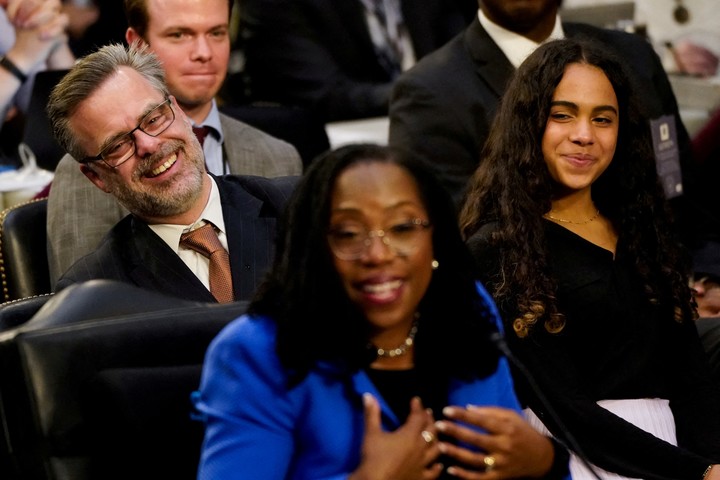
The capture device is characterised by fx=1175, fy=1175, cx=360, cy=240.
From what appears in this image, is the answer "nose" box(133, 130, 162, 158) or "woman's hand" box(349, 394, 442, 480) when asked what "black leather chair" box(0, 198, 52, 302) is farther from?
"woman's hand" box(349, 394, 442, 480)

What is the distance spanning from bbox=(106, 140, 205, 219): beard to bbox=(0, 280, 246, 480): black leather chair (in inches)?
26.2

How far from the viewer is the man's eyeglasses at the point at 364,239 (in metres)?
1.51

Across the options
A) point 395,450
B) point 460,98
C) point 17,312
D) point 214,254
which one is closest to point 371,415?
point 395,450

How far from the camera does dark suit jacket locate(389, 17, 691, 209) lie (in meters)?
2.85

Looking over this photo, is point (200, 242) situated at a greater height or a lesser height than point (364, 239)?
lesser

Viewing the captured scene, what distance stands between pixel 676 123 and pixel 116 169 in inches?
58.8

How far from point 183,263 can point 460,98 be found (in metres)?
0.93

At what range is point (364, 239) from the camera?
151 cm

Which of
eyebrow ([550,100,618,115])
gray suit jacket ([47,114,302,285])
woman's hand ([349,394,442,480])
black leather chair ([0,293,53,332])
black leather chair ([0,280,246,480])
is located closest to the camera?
woman's hand ([349,394,442,480])

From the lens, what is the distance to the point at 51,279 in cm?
254

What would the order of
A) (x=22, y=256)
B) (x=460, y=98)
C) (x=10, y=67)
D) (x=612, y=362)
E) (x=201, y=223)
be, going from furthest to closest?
1. (x=10, y=67)
2. (x=460, y=98)
3. (x=22, y=256)
4. (x=201, y=223)
5. (x=612, y=362)

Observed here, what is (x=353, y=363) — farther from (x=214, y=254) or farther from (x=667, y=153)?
(x=667, y=153)

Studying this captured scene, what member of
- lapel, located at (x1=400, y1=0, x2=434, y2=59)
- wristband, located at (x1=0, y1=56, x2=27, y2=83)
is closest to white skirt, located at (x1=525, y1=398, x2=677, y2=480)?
wristband, located at (x1=0, y1=56, x2=27, y2=83)

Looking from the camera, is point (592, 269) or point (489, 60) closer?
point (592, 269)
